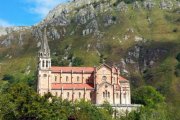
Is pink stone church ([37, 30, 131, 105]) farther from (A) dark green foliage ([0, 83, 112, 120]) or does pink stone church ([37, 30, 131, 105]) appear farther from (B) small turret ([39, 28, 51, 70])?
(A) dark green foliage ([0, 83, 112, 120])

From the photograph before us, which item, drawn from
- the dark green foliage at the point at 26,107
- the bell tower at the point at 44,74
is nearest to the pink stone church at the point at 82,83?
the bell tower at the point at 44,74

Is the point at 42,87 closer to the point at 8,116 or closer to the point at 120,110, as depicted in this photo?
the point at 120,110

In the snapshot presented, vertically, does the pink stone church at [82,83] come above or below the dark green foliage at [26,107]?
above

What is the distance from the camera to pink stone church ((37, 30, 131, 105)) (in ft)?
527

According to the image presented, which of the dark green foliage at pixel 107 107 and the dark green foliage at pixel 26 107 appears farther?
the dark green foliage at pixel 107 107

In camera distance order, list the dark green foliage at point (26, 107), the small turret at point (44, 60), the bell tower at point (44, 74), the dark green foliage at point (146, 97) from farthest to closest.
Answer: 1. the dark green foliage at point (146, 97)
2. the small turret at point (44, 60)
3. the bell tower at point (44, 74)
4. the dark green foliage at point (26, 107)

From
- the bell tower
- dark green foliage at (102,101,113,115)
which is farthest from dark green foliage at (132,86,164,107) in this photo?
the bell tower

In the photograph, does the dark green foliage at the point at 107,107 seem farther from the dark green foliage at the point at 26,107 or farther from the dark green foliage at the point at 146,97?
the dark green foliage at the point at 26,107

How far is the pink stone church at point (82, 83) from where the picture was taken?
160625 mm

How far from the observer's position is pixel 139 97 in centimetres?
17850

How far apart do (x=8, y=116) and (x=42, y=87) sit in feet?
224

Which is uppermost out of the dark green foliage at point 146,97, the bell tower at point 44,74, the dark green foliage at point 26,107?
the bell tower at point 44,74

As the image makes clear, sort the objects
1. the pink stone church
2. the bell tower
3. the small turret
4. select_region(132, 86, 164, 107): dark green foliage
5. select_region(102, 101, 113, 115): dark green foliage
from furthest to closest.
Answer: select_region(132, 86, 164, 107): dark green foliage
the small turret
the pink stone church
the bell tower
select_region(102, 101, 113, 115): dark green foliage

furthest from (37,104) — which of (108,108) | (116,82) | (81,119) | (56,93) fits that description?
(116,82)
